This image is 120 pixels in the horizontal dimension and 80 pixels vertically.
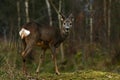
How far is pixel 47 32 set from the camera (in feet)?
41.1

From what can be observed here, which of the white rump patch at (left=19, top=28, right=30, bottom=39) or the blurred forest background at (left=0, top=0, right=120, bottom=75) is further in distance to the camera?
the blurred forest background at (left=0, top=0, right=120, bottom=75)

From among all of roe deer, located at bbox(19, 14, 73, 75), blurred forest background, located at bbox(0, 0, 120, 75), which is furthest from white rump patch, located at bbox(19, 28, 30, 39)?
blurred forest background, located at bbox(0, 0, 120, 75)

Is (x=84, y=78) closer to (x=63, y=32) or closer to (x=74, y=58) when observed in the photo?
(x=63, y=32)

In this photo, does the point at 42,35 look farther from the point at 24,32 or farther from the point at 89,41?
the point at 89,41

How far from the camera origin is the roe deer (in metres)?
12.0

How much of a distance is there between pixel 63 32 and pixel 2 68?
3443 mm

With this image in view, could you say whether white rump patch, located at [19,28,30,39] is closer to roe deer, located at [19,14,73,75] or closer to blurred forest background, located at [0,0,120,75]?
roe deer, located at [19,14,73,75]

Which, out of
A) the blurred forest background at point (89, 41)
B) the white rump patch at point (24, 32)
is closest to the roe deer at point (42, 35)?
the white rump patch at point (24, 32)

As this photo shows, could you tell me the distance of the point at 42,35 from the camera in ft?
40.8

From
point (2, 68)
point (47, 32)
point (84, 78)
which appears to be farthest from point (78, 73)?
point (2, 68)

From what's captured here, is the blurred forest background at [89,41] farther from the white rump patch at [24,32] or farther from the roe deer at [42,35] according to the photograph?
the white rump patch at [24,32]

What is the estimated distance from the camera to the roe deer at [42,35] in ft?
39.5

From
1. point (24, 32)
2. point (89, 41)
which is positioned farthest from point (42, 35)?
point (89, 41)

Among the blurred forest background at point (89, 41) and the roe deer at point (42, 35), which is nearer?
the roe deer at point (42, 35)
